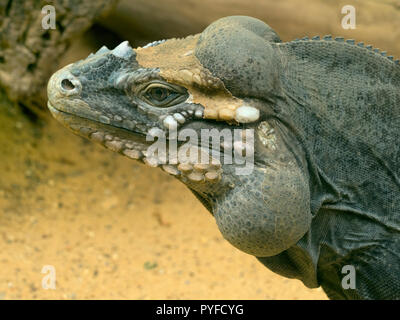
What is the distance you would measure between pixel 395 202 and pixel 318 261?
61 centimetres

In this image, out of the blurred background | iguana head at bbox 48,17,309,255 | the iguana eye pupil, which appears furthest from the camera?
the blurred background

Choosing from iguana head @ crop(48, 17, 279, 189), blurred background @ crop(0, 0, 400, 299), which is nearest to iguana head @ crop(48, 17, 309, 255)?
iguana head @ crop(48, 17, 279, 189)

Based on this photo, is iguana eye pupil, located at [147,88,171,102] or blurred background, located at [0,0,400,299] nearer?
iguana eye pupil, located at [147,88,171,102]

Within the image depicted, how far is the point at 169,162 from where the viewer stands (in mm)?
3359

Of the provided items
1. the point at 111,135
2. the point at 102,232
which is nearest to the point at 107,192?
the point at 102,232

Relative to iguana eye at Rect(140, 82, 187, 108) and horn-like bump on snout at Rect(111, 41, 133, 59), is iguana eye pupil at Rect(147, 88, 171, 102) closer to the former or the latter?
iguana eye at Rect(140, 82, 187, 108)

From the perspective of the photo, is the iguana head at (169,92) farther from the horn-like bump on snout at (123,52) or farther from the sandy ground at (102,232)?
the sandy ground at (102,232)

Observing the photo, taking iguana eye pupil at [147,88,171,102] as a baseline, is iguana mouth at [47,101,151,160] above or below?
below

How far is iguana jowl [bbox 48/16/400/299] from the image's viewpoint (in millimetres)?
3258

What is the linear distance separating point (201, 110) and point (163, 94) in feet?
0.79

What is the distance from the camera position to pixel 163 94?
3363 mm

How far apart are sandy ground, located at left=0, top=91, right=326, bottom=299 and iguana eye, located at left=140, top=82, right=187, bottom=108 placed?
322cm

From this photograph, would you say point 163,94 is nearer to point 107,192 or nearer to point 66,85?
point 66,85

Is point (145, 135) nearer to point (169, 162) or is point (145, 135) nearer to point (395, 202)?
point (169, 162)
